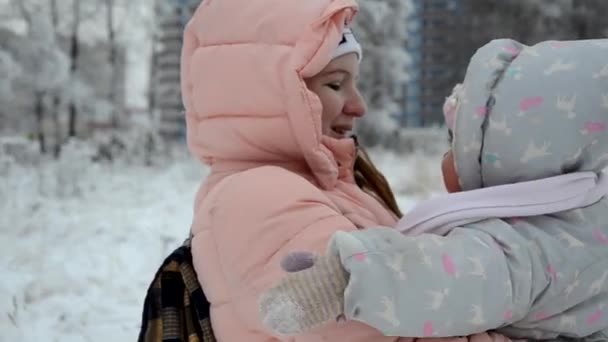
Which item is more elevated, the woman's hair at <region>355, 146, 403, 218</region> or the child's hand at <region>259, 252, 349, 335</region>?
the child's hand at <region>259, 252, 349, 335</region>

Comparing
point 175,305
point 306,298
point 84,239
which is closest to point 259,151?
point 175,305

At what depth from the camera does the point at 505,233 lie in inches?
47.1

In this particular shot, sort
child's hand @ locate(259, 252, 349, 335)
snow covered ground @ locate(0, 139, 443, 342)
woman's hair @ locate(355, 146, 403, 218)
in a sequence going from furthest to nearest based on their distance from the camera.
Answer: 1. snow covered ground @ locate(0, 139, 443, 342)
2. woman's hair @ locate(355, 146, 403, 218)
3. child's hand @ locate(259, 252, 349, 335)

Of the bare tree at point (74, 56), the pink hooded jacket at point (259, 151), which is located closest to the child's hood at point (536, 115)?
the pink hooded jacket at point (259, 151)

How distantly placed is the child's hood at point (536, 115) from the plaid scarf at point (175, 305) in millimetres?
641

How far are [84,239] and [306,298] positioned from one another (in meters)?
4.94

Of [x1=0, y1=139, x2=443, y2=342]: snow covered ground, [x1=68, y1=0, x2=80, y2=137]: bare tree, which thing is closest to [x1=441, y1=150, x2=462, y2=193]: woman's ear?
[x1=0, y1=139, x2=443, y2=342]: snow covered ground

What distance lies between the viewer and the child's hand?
1006 mm

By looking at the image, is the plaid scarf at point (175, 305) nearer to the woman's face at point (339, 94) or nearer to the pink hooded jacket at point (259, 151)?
the pink hooded jacket at point (259, 151)

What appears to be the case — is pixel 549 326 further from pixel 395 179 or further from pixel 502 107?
pixel 395 179

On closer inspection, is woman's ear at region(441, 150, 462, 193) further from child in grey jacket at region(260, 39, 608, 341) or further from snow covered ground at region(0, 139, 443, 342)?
snow covered ground at region(0, 139, 443, 342)

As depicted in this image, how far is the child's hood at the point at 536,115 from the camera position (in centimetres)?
126

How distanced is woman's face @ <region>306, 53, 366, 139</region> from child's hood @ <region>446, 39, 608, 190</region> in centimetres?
37

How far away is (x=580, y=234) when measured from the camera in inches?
49.4
